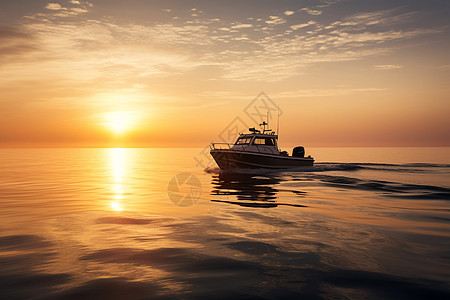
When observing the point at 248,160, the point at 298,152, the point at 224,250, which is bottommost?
the point at 224,250

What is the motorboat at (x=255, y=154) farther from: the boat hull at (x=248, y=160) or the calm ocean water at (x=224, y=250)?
the calm ocean water at (x=224, y=250)

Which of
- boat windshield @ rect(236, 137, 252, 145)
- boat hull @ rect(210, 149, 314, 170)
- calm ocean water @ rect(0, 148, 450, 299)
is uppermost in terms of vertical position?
boat windshield @ rect(236, 137, 252, 145)

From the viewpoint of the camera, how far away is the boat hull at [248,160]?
28.0 meters

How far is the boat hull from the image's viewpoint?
1103 inches

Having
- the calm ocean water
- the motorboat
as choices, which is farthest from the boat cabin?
the calm ocean water

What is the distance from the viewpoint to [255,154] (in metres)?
28.1

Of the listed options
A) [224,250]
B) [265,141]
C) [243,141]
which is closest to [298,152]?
[265,141]

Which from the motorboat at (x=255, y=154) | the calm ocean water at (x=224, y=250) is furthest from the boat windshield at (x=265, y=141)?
the calm ocean water at (x=224, y=250)

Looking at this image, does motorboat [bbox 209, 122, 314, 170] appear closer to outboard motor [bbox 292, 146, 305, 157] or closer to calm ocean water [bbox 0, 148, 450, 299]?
outboard motor [bbox 292, 146, 305, 157]

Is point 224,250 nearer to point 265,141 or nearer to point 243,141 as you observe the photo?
point 243,141

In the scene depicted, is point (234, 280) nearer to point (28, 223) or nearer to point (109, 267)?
point (109, 267)

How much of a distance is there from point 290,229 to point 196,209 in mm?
4281

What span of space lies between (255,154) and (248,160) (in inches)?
34.7

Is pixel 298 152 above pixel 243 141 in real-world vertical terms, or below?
below
